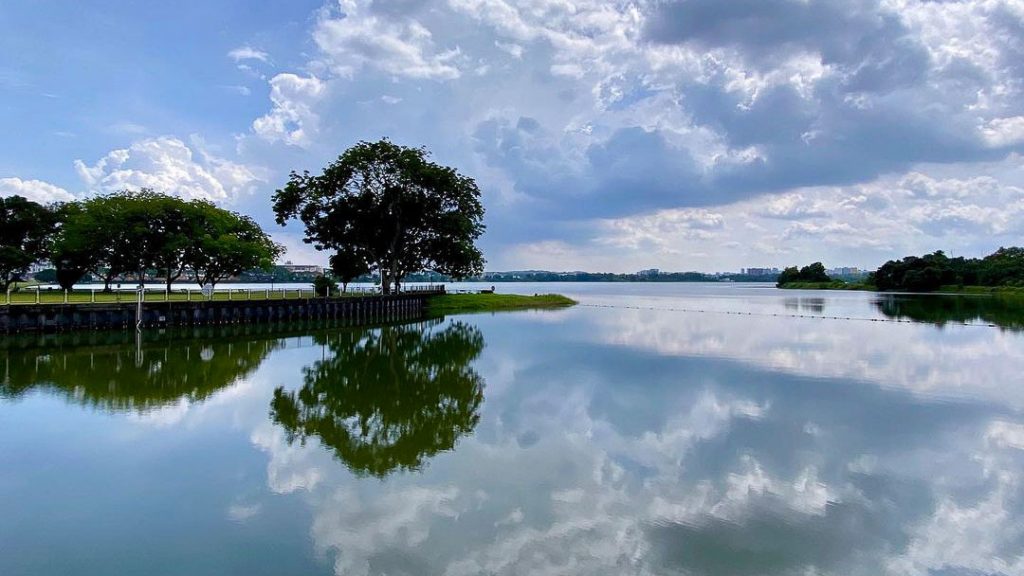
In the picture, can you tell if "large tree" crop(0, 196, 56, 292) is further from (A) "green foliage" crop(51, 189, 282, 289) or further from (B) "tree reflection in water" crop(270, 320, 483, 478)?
(B) "tree reflection in water" crop(270, 320, 483, 478)

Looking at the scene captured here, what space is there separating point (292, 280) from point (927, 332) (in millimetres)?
137860

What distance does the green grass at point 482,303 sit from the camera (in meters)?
58.2

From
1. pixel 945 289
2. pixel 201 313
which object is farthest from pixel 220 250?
pixel 945 289

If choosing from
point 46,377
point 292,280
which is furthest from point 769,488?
point 292,280

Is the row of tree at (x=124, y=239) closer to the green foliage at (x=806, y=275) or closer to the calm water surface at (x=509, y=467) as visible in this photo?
the calm water surface at (x=509, y=467)

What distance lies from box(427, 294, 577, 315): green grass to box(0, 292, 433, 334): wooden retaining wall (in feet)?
19.8

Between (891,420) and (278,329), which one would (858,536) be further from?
(278,329)

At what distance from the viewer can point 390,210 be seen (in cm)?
5194

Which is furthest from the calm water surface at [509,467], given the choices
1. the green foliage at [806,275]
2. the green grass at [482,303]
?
the green foliage at [806,275]

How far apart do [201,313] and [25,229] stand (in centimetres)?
2543

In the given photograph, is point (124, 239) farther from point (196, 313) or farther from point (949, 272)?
point (949, 272)

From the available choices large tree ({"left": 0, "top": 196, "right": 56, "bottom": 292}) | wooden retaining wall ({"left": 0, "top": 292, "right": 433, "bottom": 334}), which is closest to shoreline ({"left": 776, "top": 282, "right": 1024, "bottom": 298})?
wooden retaining wall ({"left": 0, "top": 292, "right": 433, "bottom": 334})

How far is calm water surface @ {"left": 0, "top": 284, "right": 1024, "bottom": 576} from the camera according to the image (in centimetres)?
725

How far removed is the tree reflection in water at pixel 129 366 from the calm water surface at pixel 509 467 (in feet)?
0.61
